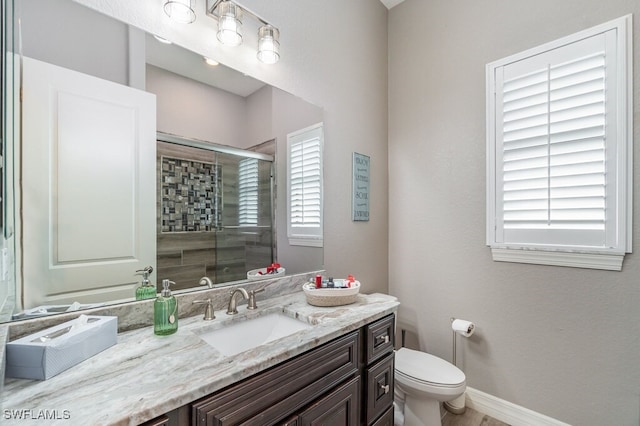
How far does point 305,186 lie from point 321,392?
1.10m

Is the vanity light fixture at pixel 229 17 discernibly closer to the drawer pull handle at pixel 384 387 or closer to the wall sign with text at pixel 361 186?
the wall sign with text at pixel 361 186

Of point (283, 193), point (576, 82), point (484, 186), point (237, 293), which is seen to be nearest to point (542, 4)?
point (576, 82)

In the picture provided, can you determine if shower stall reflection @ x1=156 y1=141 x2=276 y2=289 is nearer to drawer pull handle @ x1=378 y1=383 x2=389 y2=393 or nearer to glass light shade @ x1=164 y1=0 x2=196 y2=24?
glass light shade @ x1=164 y1=0 x2=196 y2=24

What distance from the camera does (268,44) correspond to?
57.1 inches

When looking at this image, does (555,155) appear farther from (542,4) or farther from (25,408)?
(25,408)

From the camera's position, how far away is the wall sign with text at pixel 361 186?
2.04m

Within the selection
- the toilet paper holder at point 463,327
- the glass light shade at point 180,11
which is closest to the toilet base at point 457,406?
the toilet paper holder at point 463,327

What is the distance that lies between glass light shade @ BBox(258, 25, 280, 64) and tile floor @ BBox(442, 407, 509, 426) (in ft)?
7.90

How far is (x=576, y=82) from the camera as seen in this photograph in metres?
1.55

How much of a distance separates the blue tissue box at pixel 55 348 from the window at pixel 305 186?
99 centimetres

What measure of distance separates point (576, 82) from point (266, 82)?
1.71 m

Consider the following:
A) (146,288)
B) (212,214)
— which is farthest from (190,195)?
(146,288)

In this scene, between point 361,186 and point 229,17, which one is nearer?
point 229,17

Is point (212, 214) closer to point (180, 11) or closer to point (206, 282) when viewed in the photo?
point (206, 282)
